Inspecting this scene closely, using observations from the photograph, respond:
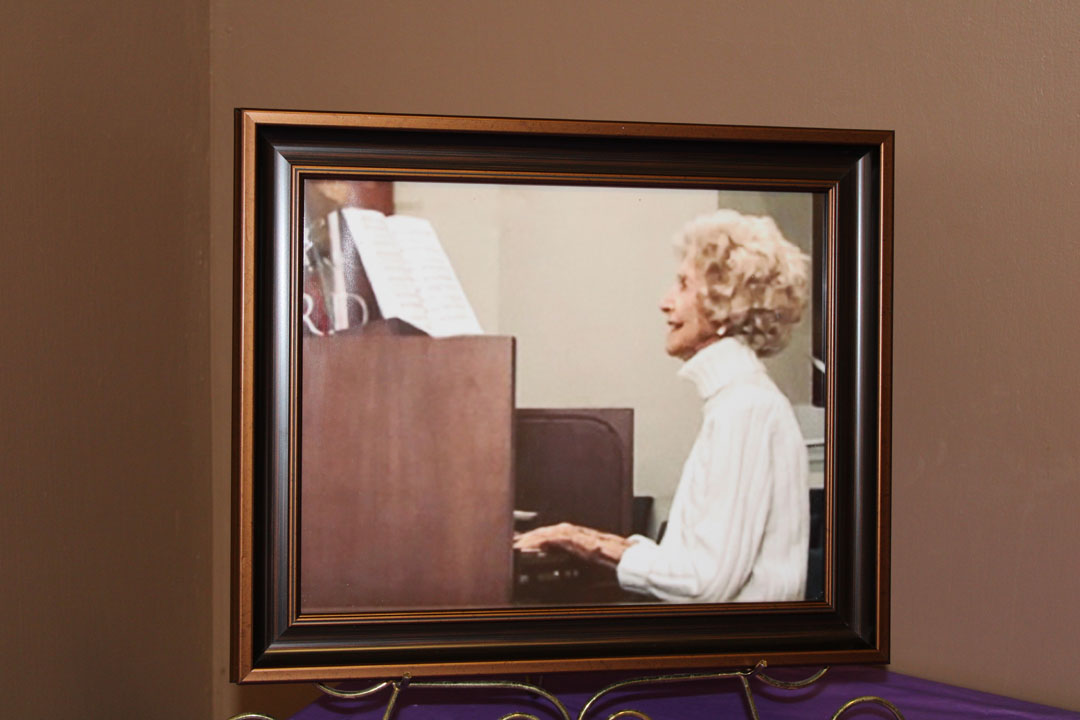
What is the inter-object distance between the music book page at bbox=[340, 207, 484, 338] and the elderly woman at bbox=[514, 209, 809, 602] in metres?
0.20

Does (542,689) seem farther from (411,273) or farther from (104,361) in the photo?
(104,361)

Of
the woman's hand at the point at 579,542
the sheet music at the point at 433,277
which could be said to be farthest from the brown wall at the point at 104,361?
the woman's hand at the point at 579,542

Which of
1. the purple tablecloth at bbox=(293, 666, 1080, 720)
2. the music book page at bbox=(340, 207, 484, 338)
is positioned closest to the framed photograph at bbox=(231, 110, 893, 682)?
the music book page at bbox=(340, 207, 484, 338)

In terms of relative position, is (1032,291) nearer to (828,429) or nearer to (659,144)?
(828,429)

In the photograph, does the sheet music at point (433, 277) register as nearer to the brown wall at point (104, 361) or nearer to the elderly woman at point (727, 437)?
the elderly woman at point (727, 437)

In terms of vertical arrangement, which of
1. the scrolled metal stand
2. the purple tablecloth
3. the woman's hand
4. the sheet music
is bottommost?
the purple tablecloth

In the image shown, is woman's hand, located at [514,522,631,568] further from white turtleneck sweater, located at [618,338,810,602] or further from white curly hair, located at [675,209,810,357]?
white curly hair, located at [675,209,810,357]

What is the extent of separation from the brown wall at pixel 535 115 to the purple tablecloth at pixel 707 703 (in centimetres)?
9

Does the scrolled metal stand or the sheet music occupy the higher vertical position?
the sheet music

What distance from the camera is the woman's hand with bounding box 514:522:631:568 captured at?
940 millimetres

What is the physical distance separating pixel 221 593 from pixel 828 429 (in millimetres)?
839

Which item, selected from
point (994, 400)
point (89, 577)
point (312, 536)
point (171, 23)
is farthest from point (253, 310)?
point (994, 400)

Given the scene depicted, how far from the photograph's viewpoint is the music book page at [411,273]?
917 mm

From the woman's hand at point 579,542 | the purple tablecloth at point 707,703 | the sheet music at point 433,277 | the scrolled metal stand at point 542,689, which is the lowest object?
the purple tablecloth at point 707,703
